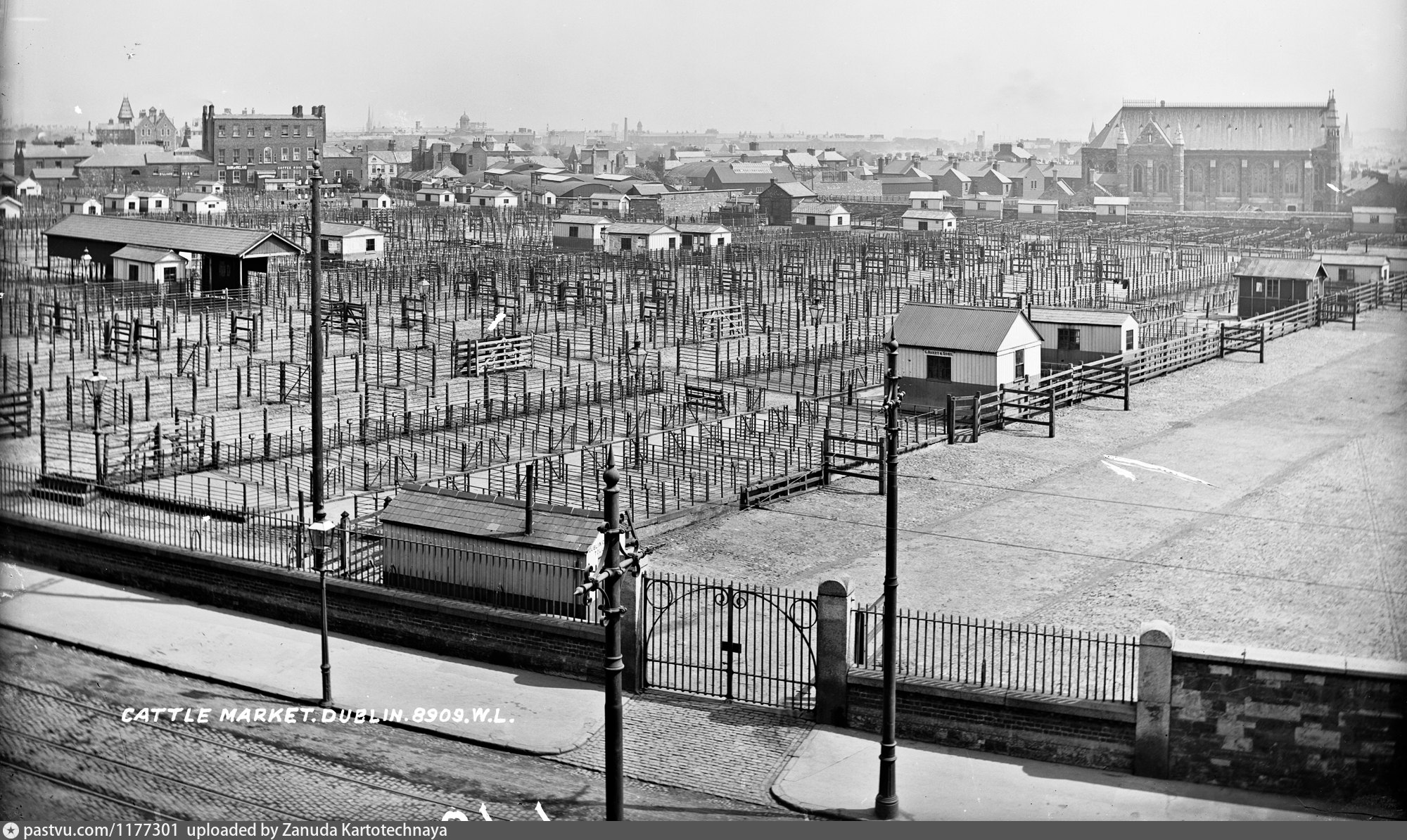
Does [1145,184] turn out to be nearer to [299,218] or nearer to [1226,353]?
[299,218]

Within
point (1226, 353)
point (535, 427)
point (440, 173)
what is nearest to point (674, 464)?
point (535, 427)

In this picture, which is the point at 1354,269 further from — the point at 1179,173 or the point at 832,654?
the point at 1179,173

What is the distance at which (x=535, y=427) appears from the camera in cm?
4200

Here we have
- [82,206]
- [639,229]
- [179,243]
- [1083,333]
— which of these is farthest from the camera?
[82,206]

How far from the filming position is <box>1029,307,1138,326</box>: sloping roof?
53.7 metres

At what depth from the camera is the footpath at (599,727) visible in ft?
58.7

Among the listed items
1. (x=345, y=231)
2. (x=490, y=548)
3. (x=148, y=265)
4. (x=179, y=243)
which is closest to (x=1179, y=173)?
(x=345, y=231)

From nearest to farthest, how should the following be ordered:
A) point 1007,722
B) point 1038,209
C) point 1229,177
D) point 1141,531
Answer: point 1007,722, point 1141,531, point 1038,209, point 1229,177

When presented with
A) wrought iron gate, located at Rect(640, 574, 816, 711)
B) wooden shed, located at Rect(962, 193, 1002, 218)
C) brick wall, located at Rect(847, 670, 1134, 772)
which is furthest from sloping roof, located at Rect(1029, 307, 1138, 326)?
wooden shed, located at Rect(962, 193, 1002, 218)

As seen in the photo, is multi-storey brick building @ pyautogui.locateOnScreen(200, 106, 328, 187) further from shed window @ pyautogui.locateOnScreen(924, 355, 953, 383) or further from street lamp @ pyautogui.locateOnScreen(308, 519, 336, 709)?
street lamp @ pyautogui.locateOnScreen(308, 519, 336, 709)

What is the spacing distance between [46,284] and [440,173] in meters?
98.3

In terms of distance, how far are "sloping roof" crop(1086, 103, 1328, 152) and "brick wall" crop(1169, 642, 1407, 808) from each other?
153 m

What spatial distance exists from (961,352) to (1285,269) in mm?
32333

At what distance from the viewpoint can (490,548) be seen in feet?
80.2
